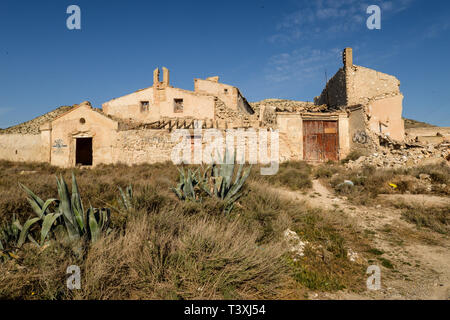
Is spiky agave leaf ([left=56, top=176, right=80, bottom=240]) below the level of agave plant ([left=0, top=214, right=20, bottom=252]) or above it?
above

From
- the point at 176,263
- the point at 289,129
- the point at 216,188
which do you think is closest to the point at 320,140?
the point at 289,129

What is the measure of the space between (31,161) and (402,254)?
1756 centimetres

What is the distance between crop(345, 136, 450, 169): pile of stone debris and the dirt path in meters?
5.20

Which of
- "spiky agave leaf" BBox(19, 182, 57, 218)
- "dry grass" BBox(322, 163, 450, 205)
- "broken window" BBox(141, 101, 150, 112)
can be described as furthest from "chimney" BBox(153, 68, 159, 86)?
"spiky agave leaf" BBox(19, 182, 57, 218)

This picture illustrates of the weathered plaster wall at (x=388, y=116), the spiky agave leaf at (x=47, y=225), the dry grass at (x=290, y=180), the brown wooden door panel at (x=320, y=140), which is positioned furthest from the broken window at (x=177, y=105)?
the spiky agave leaf at (x=47, y=225)

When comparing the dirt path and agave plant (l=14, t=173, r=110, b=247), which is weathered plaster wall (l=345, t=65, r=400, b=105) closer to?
A: the dirt path

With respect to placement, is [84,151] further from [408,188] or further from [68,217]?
[408,188]

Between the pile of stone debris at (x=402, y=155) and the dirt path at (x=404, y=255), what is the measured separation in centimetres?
520

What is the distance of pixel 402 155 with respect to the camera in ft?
31.8

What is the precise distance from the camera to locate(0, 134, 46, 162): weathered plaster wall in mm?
13594

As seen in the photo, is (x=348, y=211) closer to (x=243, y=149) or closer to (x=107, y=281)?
(x=107, y=281)

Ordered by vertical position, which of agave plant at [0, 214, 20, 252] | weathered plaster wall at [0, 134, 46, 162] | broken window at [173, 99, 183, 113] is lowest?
agave plant at [0, 214, 20, 252]

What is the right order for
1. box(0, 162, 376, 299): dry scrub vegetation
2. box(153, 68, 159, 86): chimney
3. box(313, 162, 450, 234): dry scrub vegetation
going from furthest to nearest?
box(153, 68, 159, 86): chimney → box(313, 162, 450, 234): dry scrub vegetation → box(0, 162, 376, 299): dry scrub vegetation
